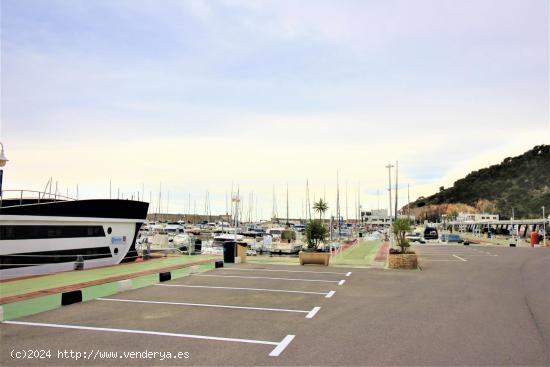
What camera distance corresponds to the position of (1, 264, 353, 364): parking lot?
792cm

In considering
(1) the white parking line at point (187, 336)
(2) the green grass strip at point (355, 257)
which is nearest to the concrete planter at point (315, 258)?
(2) the green grass strip at point (355, 257)

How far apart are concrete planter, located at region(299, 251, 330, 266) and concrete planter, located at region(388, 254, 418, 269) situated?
3423 millimetres

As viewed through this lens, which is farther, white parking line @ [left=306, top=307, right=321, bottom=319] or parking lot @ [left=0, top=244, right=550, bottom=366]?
white parking line @ [left=306, top=307, right=321, bottom=319]

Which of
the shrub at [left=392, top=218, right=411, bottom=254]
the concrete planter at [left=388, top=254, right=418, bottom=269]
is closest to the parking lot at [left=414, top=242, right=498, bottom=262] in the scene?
the shrub at [left=392, top=218, right=411, bottom=254]

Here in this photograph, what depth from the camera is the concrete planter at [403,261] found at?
21531mm

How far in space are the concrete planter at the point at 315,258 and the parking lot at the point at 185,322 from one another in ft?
22.4

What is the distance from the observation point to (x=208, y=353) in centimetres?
757

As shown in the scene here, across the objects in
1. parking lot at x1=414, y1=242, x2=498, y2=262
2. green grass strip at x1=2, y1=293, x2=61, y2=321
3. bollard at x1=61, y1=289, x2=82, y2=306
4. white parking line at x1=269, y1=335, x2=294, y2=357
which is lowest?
parking lot at x1=414, y1=242, x2=498, y2=262

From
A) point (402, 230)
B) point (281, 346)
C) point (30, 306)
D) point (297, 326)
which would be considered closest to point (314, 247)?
point (402, 230)

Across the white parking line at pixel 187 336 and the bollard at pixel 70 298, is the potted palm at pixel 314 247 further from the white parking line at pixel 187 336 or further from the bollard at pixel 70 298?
the white parking line at pixel 187 336

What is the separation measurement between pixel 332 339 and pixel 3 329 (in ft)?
23.8

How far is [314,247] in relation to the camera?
24.8m

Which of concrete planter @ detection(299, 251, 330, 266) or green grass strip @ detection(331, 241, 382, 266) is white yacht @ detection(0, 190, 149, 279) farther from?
green grass strip @ detection(331, 241, 382, 266)

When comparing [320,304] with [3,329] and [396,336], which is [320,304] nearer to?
[396,336]
